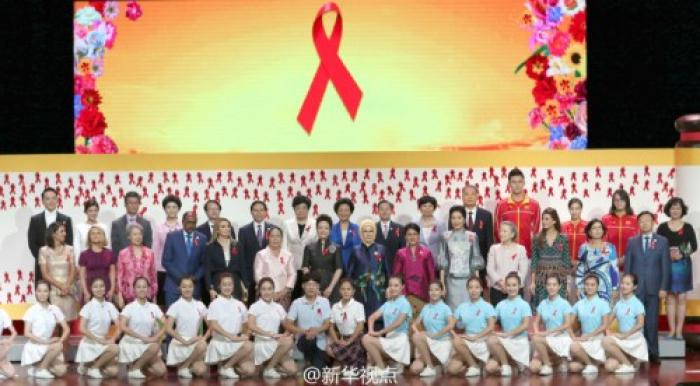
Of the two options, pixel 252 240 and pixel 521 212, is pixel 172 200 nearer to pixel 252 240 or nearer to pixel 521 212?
pixel 252 240

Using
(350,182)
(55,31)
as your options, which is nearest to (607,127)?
(350,182)

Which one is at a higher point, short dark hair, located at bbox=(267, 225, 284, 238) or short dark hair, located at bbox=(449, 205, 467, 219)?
short dark hair, located at bbox=(449, 205, 467, 219)

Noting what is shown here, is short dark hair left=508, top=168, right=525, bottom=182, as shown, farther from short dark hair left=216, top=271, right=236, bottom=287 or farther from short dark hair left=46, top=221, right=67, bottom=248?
short dark hair left=46, top=221, right=67, bottom=248

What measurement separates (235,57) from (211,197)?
1362 mm

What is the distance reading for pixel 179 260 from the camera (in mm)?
11898

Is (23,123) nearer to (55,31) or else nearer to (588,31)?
(55,31)

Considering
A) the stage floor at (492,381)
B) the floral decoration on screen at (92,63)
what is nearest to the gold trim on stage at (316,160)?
the floral decoration on screen at (92,63)

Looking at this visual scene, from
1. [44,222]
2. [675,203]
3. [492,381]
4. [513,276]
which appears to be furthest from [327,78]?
[492,381]

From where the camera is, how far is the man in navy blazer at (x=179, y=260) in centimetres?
1186

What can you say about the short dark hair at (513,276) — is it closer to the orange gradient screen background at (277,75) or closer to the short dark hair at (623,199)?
the short dark hair at (623,199)

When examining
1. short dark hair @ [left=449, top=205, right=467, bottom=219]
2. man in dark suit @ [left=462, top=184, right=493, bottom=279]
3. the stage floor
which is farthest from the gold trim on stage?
the stage floor

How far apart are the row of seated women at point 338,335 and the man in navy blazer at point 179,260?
1.13 ft

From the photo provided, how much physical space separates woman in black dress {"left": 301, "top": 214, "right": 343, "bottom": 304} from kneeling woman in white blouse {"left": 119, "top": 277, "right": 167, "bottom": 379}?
4.11 ft

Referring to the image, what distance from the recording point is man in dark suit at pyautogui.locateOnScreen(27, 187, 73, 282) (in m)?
12.4
